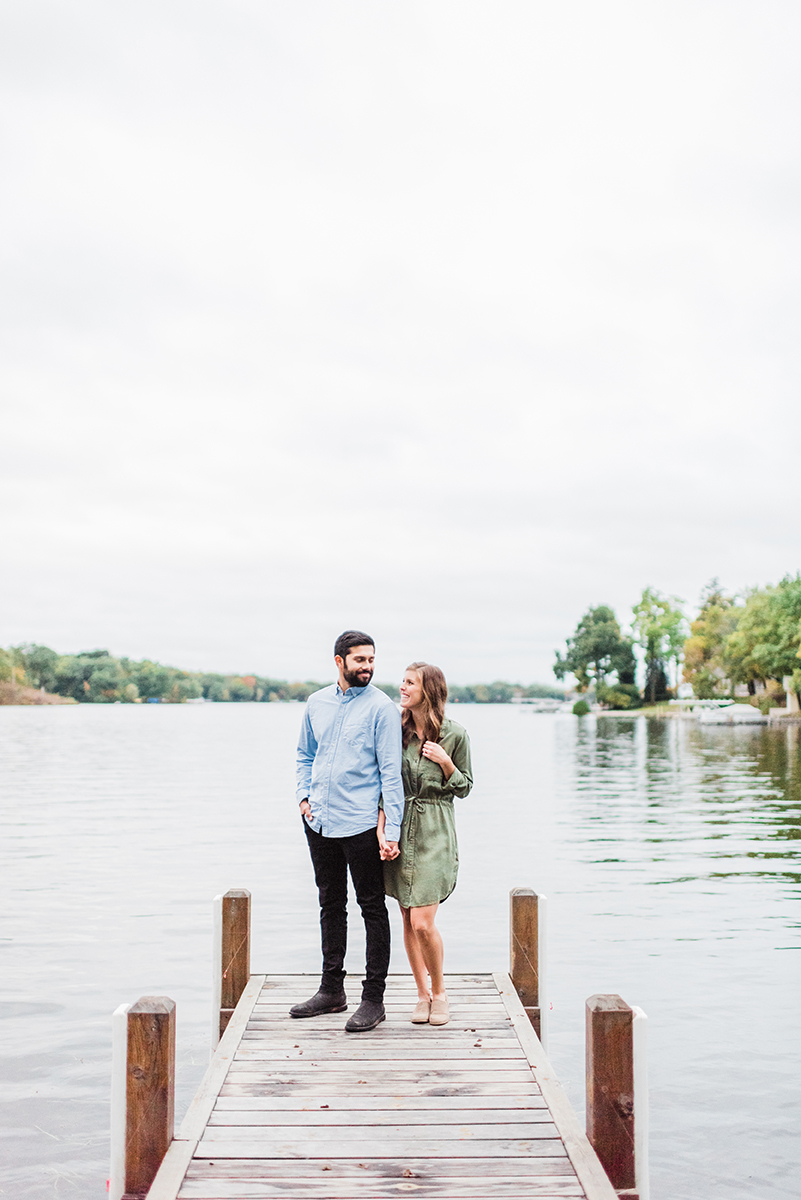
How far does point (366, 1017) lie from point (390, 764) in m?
1.59

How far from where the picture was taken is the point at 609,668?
147500mm

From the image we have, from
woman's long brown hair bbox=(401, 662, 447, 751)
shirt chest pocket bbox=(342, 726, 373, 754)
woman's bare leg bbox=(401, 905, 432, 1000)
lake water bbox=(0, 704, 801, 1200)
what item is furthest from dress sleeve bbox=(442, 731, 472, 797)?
lake water bbox=(0, 704, 801, 1200)

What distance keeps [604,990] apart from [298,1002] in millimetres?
5524

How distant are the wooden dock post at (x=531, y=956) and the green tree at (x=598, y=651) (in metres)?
138

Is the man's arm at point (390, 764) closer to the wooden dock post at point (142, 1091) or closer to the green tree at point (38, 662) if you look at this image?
the wooden dock post at point (142, 1091)

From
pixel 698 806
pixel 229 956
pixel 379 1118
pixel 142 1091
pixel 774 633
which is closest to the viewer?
pixel 142 1091

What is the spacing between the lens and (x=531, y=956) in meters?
7.23

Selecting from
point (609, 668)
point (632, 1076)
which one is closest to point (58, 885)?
point (632, 1076)

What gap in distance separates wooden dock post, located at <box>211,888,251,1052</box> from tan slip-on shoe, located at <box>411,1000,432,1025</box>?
1366mm

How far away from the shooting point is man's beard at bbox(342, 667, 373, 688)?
20.0 feet

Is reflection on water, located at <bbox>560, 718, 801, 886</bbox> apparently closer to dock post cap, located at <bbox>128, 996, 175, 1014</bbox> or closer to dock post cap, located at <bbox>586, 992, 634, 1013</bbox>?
dock post cap, located at <bbox>586, 992, 634, 1013</bbox>

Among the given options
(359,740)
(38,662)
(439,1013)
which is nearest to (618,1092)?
(439,1013)

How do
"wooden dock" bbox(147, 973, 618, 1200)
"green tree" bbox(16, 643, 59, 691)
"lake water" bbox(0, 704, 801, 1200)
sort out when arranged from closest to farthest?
"wooden dock" bbox(147, 973, 618, 1200) < "lake water" bbox(0, 704, 801, 1200) < "green tree" bbox(16, 643, 59, 691)

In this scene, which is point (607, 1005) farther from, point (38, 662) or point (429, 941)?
point (38, 662)
